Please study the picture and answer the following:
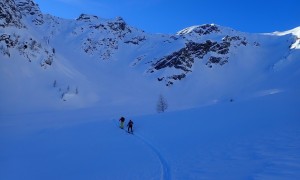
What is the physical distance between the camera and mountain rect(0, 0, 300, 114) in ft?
293

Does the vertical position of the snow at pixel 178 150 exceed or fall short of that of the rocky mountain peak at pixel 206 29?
it falls short

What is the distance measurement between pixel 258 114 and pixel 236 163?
45.4 ft

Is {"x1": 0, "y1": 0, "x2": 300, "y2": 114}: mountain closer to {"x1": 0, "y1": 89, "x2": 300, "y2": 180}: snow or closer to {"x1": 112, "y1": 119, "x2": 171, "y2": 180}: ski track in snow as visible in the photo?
{"x1": 0, "y1": 89, "x2": 300, "y2": 180}: snow

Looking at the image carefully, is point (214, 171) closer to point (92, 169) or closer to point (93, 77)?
point (92, 169)

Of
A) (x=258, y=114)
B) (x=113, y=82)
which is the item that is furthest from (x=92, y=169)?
(x=113, y=82)

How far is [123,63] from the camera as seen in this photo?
14825 centimetres

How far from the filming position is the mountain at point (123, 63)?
8919 centimetres

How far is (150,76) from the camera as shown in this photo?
131m

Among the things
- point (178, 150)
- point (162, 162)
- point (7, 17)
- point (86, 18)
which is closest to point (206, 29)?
point (86, 18)

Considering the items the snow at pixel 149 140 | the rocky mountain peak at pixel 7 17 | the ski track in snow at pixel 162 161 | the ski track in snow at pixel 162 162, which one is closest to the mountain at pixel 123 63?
the rocky mountain peak at pixel 7 17

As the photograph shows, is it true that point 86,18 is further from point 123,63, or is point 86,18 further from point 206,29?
point 206,29

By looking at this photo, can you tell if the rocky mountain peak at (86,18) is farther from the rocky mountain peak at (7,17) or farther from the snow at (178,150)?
the snow at (178,150)

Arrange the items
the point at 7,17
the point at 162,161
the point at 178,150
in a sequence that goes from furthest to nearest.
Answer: the point at 7,17 → the point at 178,150 → the point at 162,161

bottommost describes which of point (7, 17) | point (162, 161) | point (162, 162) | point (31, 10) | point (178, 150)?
point (162, 162)
